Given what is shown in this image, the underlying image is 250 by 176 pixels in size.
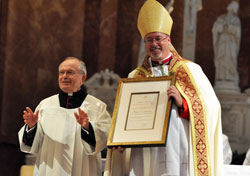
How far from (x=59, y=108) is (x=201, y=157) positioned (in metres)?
1.63

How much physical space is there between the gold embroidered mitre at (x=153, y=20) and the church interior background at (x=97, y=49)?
249 inches

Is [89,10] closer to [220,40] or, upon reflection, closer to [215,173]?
[220,40]

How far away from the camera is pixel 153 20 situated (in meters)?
5.55

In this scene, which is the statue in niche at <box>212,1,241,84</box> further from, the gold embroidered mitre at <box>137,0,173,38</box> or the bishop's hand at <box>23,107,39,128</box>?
the bishop's hand at <box>23,107,39,128</box>

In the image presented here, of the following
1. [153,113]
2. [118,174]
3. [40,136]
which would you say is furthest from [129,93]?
[40,136]

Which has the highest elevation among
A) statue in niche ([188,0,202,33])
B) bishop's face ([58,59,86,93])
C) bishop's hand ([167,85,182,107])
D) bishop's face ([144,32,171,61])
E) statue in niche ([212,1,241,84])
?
statue in niche ([188,0,202,33])

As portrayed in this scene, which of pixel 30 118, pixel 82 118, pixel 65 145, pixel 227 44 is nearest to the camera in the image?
pixel 82 118

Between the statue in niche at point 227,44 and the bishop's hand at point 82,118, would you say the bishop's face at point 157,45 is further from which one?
the statue in niche at point 227,44

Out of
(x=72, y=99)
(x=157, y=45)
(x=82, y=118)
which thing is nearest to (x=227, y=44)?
(x=72, y=99)

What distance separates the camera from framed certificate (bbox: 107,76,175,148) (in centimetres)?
503

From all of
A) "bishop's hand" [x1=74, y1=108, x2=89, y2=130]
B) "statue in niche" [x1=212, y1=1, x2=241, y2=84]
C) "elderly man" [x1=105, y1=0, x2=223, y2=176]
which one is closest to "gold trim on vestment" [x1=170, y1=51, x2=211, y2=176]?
"elderly man" [x1=105, y1=0, x2=223, y2=176]

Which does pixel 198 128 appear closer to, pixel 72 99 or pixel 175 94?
pixel 175 94

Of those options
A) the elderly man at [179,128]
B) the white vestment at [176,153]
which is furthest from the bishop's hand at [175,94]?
the white vestment at [176,153]

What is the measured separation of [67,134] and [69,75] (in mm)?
568
